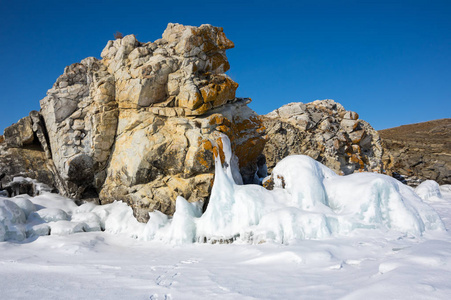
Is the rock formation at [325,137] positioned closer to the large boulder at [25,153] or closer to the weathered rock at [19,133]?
the large boulder at [25,153]

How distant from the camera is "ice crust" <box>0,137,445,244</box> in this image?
30.6 ft

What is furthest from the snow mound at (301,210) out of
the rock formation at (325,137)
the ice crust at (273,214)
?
the rock formation at (325,137)

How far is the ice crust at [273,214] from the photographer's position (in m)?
9.31

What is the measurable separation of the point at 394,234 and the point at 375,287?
5.45m

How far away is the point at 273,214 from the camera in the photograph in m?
9.82

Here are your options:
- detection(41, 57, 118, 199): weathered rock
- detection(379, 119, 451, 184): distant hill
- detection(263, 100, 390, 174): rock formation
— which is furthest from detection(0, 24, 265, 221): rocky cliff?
detection(379, 119, 451, 184): distant hill

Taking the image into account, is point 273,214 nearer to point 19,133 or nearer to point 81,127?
point 81,127

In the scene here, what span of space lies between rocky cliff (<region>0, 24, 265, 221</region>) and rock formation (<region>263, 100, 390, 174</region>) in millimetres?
8335

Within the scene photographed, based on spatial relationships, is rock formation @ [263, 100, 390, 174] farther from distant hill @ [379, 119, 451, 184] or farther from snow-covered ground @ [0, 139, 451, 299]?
snow-covered ground @ [0, 139, 451, 299]

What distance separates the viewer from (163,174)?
41.3ft

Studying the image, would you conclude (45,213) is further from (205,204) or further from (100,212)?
(205,204)

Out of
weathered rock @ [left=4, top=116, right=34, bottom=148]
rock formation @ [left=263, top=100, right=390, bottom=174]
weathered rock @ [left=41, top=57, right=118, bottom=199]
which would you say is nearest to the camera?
weathered rock @ [left=41, top=57, right=118, bottom=199]

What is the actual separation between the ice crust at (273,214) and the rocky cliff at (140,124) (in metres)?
1.00

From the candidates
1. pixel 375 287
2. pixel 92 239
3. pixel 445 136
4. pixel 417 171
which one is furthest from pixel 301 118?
pixel 445 136
